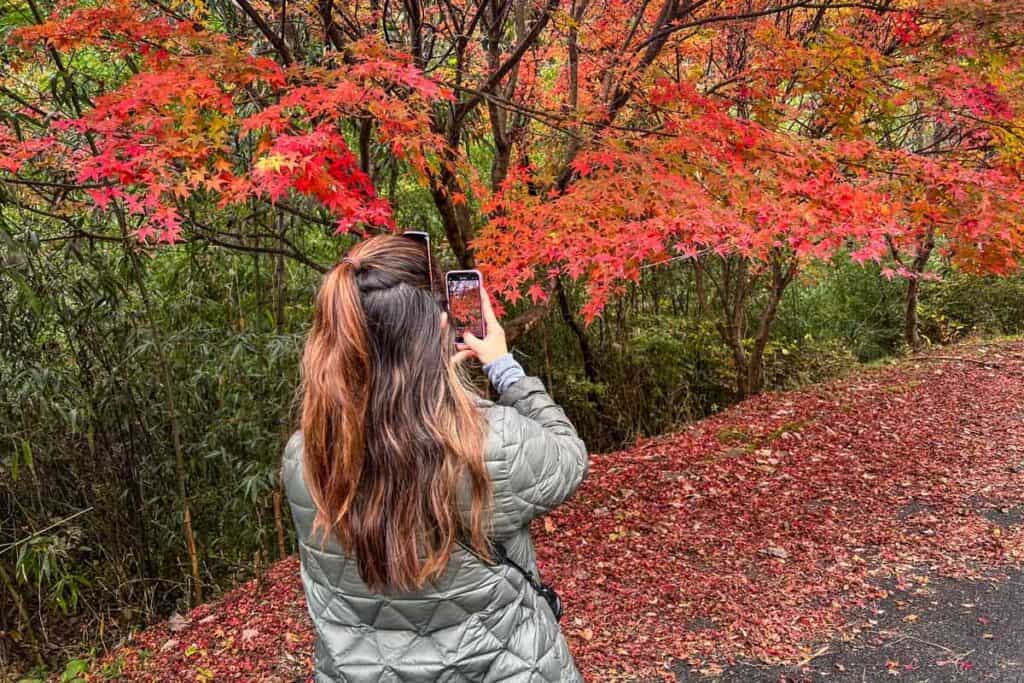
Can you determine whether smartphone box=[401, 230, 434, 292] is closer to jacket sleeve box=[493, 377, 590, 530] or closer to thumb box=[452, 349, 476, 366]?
thumb box=[452, 349, 476, 366]

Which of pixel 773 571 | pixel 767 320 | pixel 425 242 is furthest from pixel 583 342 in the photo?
pixel 425 242

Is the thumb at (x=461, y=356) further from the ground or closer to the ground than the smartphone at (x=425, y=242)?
closer to the ground

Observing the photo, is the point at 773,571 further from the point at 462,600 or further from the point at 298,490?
the point at 298,490

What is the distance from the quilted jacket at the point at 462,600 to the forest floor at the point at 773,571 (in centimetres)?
171

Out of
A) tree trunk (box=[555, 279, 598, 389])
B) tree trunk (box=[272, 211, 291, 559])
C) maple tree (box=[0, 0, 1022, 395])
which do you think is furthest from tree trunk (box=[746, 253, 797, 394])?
tree trunk (box=[272, 211, 291, 559])

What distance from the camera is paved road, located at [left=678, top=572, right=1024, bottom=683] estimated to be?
240 cm

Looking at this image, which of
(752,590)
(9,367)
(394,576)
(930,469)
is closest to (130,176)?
(9,367)

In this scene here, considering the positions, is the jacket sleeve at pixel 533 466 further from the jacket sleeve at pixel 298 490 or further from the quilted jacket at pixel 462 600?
the jacket sleeve at pixel 298 490

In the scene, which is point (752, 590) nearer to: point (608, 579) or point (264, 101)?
point (608, 579)

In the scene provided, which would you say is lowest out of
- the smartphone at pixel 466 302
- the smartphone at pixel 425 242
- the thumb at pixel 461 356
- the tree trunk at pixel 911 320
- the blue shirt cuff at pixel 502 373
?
the tree trunk at pixel 911 320

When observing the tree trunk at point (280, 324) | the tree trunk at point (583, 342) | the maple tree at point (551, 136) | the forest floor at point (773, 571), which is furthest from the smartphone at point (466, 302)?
the tree trunk at point (583, 342)

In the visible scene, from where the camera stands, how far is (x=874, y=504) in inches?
148

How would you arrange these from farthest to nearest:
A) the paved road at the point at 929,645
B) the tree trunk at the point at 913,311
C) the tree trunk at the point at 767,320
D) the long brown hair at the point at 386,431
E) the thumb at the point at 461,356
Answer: the tree trunk at the point at 913,311, the tree trunk at the point at 767,320, the paved road at the point at 929,645, the thumb at the point at 461,356, the long brown hair at the point at 386,431

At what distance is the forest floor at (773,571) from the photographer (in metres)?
2.58
